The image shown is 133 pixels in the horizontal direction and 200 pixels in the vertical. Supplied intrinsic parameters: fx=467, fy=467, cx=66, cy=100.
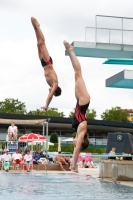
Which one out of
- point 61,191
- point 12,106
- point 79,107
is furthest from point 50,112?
point 79,107

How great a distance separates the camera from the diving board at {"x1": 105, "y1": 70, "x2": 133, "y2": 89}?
2325 cm

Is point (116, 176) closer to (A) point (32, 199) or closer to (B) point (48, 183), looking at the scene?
(B) point (48, 183)

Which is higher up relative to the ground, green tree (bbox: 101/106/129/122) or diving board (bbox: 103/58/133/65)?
green tree (bbox: 101/106/129/122)

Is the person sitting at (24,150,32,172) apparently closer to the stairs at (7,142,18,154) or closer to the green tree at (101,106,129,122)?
the stairs at (7,142,18,154)

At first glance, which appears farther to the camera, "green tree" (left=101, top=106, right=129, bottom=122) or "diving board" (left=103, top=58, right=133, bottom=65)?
"green tree" (left=101, top=106, right=129, bottom=122)

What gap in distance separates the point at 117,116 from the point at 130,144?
89.9 metres

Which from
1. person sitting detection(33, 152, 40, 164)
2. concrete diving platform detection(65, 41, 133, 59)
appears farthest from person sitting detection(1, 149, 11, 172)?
concrete diving platform detection(65, 41, 133, 59)

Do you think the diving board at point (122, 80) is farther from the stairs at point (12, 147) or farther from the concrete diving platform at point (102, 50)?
the stairs at point (12, 147)

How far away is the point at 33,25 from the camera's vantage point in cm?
859

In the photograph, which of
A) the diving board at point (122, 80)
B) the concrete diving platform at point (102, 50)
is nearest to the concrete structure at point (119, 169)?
the diving board at point (122, 80)

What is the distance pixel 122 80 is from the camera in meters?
24.1

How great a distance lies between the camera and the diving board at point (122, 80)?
23.2 meters

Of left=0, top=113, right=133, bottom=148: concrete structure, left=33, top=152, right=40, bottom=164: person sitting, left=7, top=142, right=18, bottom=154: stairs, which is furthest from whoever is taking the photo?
left=0, top=113, right=133, bottom=148: concrete structure

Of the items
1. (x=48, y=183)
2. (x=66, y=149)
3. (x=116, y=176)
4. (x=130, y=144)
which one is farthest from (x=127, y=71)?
(x=66, y=149)
